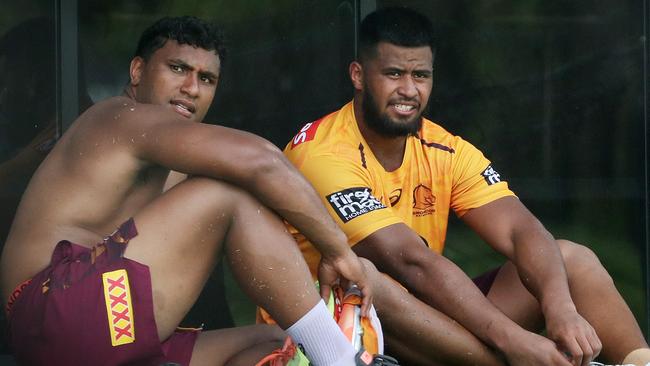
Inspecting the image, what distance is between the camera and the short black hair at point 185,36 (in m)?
3.76

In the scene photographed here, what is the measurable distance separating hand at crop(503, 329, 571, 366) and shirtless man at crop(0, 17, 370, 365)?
20.8 inches

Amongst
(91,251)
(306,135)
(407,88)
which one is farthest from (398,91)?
(91,251)

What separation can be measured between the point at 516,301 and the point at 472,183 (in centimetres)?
44

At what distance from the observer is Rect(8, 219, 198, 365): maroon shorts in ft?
10.3

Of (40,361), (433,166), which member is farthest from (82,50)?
(40,361)

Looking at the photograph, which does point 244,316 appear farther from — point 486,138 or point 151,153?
point 151,153

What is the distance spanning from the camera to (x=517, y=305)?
3.98 meters

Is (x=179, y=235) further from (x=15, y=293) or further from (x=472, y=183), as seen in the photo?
(x=472, y=183)

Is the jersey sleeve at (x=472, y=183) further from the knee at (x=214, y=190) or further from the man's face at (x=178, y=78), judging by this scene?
the knee at (x=214, y=190)

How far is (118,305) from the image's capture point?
3.16 meters

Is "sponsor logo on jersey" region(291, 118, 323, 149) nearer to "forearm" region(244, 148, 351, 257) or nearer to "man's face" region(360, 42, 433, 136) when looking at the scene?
"man's face" region(360, 42, 433, 136)

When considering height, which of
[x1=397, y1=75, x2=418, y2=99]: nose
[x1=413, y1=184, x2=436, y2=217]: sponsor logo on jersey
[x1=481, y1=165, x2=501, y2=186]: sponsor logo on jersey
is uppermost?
[x1=397, y1=75, x2=418, y2=99]: nose

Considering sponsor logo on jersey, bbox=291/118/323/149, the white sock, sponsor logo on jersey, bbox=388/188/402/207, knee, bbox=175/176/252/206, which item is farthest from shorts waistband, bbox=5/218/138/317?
sponsor logo on jersey, bbox=388/188/402/207

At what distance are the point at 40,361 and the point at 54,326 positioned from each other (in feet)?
0.48
